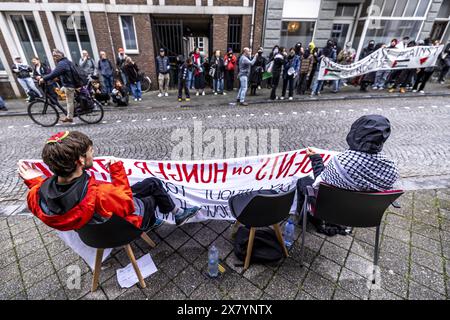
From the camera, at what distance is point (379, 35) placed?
12.3 metres

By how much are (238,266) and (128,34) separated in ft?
40.1

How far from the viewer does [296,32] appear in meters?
11.8

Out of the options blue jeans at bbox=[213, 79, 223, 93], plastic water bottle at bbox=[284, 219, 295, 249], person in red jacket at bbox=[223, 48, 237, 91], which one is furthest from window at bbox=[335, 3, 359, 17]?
plastic water bottle at bbox=[284, 219, 295, 249]

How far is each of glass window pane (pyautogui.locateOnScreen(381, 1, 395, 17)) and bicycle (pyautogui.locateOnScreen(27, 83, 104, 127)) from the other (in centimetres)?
1456

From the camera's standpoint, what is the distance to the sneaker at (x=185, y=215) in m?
2.80

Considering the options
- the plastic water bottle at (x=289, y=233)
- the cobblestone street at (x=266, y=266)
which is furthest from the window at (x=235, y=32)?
the plastic water bottle at (x=289, y=233)

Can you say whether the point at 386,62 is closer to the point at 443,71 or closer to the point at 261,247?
the point at 443,71

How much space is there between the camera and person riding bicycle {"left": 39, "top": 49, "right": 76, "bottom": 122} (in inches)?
234

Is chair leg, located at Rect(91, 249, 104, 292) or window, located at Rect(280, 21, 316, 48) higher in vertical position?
window, located at Rect(280, 21, 316, 48)

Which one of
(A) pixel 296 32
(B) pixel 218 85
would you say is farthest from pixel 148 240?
(A) pixel 296 32

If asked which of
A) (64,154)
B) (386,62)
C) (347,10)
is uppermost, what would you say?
(347,10)

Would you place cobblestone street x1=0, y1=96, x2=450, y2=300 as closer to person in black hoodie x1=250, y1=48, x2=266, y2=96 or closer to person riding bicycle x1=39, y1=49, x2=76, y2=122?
person riding bicycle x1=39, y1=49, x2=76, y2=122
